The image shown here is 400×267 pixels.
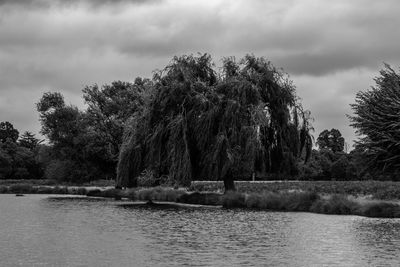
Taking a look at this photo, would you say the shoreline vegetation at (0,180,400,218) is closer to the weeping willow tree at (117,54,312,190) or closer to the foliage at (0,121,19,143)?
the weeping willow tree at (117,54,312,190)

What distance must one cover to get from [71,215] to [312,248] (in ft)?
58.7

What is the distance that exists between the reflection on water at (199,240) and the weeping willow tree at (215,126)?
8.43m

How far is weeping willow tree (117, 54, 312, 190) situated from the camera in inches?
1624

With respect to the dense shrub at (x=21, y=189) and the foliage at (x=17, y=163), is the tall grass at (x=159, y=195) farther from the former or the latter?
the foliage at (x=17, y=163)

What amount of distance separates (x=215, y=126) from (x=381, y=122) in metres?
11.1

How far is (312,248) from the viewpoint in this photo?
20406mm

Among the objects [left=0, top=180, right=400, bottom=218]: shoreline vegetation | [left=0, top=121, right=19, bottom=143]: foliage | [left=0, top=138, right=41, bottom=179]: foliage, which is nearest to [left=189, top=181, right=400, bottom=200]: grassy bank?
[left=0, top=180, right=400, bottom=218]: shoreline vegetation

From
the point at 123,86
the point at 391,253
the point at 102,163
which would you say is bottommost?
the point at 391,253

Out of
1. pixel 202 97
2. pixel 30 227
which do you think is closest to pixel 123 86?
pixel 202 97

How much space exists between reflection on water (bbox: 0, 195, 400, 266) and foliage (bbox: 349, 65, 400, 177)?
9.48 metres

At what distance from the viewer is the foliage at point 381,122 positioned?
3884 cm

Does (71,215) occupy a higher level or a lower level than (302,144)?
lower

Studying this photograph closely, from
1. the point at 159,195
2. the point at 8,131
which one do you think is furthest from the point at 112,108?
the point at 8,131

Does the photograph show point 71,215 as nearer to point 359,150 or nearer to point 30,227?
point 30,227
